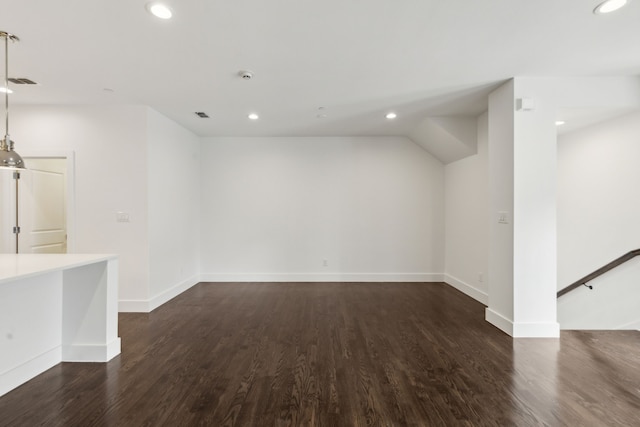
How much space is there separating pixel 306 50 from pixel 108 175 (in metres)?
3.13

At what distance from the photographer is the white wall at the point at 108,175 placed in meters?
3.84

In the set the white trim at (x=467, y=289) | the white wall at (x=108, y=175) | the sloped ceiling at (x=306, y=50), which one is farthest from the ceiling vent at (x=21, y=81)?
the white trim at (x=467, y=289)

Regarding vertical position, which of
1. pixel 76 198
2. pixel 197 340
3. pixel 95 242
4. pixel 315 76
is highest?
pixel 315 76

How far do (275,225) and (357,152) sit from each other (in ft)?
6.83

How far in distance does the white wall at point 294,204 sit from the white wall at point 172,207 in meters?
0.31

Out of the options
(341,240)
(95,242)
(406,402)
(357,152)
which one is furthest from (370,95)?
(95,242)

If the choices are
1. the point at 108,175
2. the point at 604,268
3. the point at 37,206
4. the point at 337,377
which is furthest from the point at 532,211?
the point at 37,206

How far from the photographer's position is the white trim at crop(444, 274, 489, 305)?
4.16 metres

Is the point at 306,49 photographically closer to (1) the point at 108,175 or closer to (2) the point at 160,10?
(2) the point at 160,10

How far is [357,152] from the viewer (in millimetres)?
5523

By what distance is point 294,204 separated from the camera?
552cm

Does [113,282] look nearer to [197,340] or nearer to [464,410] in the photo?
[197,340]

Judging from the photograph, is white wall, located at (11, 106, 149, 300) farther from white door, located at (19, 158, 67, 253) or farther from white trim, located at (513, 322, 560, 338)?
white trim, located at (513, 322, 560, 338)

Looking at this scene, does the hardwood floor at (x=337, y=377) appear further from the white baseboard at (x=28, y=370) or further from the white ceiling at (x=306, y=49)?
the white ceiling at (x=306, y=49)
